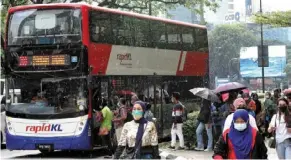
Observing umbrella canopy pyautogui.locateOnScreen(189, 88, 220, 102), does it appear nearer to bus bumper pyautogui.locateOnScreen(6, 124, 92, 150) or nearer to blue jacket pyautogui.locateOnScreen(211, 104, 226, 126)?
blue jacket pyautogui.locateOnScreen(211, 104, 226, 126)

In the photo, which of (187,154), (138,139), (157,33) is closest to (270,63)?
(157,33)

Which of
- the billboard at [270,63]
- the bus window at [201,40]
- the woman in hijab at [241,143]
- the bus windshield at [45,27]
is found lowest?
the billboard at [270,63]

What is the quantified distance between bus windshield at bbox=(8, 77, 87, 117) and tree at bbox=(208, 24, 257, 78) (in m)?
55.8

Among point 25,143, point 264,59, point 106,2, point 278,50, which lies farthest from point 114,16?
point 278,50

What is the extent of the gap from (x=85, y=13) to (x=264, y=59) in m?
20.5

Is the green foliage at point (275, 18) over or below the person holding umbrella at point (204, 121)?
over

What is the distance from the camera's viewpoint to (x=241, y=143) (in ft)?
19.2

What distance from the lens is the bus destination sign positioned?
13.0 metres

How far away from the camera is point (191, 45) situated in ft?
61.1

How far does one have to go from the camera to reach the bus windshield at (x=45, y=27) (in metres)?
13.0

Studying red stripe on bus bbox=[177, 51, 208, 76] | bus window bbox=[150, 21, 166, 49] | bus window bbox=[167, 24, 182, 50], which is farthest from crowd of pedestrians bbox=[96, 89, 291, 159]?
red stripe on bus bbox=[177, 51, 208, 76]

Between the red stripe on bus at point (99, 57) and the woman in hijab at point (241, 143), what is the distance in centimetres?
735

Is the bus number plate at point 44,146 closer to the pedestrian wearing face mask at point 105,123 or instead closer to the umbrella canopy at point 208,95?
the pedestrian wearing face mask at point 105,123

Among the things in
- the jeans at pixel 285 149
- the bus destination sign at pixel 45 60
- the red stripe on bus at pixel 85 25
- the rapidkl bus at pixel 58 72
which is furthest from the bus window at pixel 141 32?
the jeans at pixel 285 149
